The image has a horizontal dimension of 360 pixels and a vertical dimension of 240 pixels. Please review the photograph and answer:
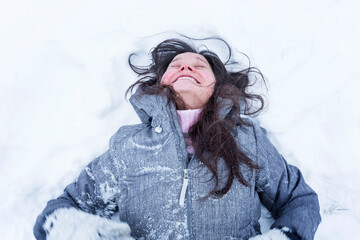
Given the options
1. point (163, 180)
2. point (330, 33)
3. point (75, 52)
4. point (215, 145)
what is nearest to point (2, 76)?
point (75, 52)

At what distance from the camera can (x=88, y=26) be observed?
2197 millimetres

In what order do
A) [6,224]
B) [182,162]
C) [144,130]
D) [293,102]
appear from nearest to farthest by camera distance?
1. [182,162]
2. [144,130]
3. [6,224]
4. [293,102]

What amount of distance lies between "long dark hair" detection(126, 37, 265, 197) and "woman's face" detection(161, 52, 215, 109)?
0.13ft

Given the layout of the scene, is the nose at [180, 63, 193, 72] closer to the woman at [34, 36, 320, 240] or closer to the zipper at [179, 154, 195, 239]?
the woman at [34, 36, 320, 240]

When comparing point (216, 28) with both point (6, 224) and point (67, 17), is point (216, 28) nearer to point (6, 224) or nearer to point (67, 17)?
point (67, 17)

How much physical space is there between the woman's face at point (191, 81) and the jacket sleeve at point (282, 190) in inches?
13.2

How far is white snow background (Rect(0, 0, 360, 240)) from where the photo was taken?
6.86 ft

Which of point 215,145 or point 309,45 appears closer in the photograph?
point 215,145

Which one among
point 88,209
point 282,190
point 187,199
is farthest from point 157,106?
point 282,190

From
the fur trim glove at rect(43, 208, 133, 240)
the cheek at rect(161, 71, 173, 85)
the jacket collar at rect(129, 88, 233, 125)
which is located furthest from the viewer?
the cheek at rect(161, 71, 173, 85)

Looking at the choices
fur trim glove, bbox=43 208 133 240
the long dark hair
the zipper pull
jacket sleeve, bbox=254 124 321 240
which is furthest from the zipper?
jacket sleeve, bbox=254 124 321 240

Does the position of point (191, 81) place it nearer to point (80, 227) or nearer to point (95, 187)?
point (95, 187)

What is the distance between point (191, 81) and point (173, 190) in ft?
1.84

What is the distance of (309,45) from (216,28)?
598 mm
